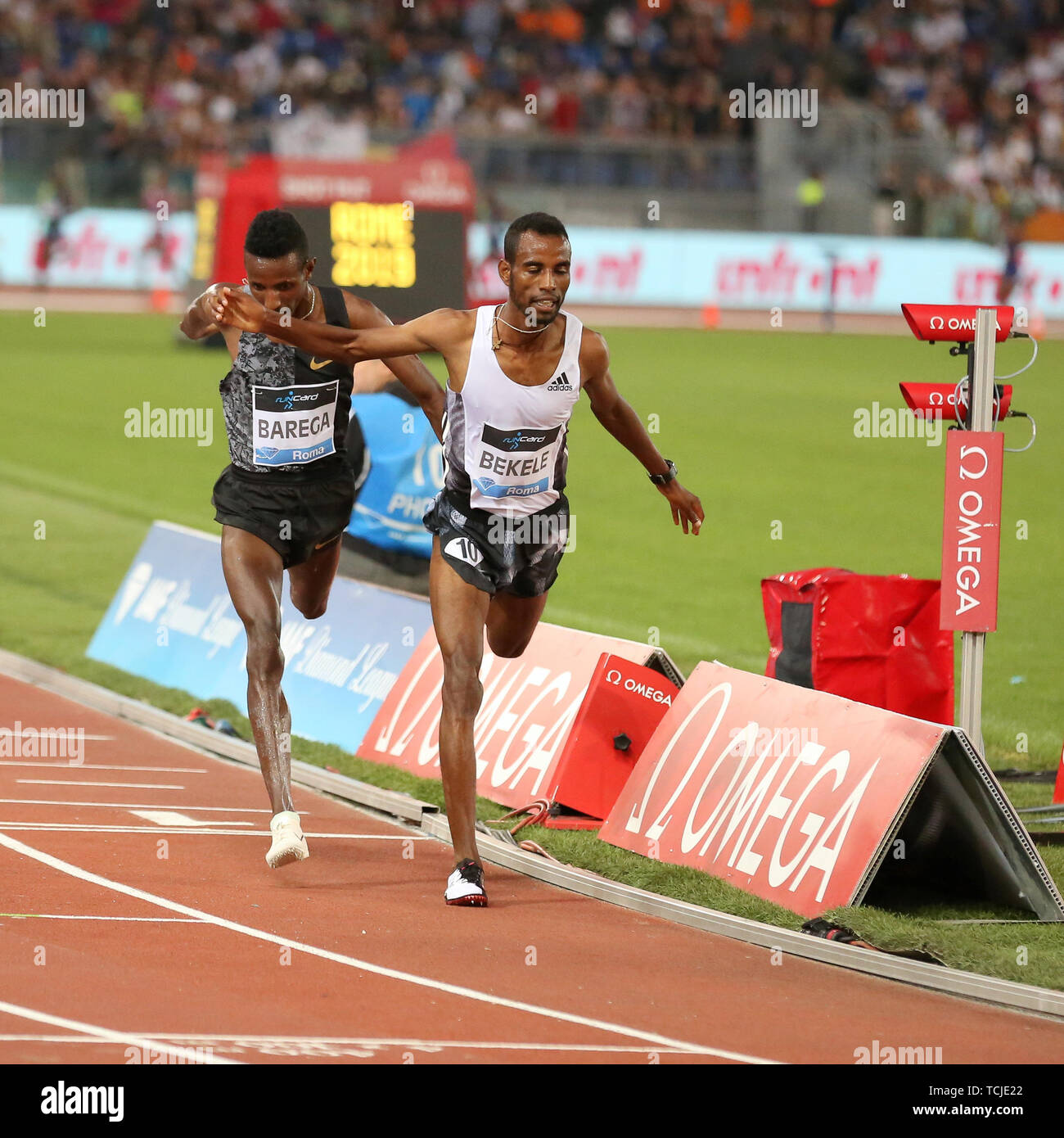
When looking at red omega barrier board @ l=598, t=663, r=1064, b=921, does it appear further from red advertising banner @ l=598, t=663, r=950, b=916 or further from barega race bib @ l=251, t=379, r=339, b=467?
barega race bib @ l=251, t=379, r=339, b=467

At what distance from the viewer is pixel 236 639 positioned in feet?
33.0

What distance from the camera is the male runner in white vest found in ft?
20.8

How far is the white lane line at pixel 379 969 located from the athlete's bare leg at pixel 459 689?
0.85 m

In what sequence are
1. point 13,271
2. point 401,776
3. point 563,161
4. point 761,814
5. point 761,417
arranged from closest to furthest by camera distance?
point 761,814 → point 401,776 → point 761,417 → point 13,271 → point 563,161

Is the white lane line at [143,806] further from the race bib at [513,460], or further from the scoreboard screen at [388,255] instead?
the scoreboard screen at [388,255]

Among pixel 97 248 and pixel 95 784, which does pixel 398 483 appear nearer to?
pixel 95 784

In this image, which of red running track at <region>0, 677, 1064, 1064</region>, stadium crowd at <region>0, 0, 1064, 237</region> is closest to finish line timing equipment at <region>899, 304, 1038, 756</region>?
red running track at <region>0, 677, 1064, 1064</region>

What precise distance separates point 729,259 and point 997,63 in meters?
10.4

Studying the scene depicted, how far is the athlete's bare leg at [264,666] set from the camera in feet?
22.1

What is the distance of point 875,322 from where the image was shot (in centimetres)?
3447

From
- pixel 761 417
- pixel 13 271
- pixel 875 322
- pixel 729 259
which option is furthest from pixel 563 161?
pixel 761 417

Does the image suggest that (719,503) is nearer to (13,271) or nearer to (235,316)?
(235,316)
